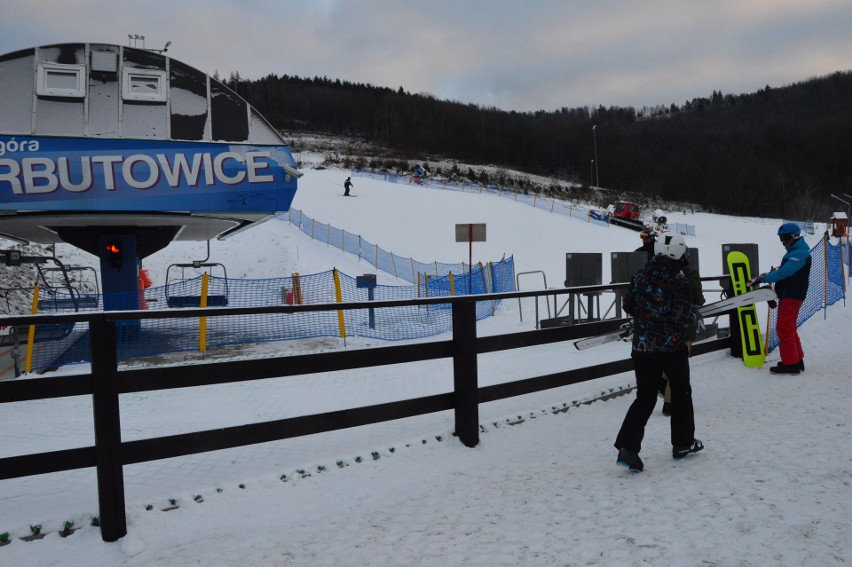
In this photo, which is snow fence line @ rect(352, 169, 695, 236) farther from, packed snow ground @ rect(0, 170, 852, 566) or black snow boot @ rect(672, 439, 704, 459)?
black snow boot @ rect(672, 439, 704, 459)

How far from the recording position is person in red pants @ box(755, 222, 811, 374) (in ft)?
21.9

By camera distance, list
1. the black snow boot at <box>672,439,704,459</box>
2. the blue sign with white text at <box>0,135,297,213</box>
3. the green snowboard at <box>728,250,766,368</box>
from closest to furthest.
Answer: the black snow boot at <box>672,439,704,459</box>, the green snowboard at <box>728,250,766,368</box>, the blue sign with white text at <box>0,135,297,213</box>

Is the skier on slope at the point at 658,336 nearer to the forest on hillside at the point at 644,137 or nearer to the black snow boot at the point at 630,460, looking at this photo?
the black snow boot at the point at 630,460

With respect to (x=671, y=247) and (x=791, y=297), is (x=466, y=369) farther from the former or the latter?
(x=791, y=297)

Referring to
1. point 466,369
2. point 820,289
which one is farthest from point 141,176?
point 820,289

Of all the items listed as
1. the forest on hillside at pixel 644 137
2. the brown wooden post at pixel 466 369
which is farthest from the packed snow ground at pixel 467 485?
the forest on hillside at pixel 644 137

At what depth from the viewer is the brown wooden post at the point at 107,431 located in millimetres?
3109

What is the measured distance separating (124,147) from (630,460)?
10257 mm

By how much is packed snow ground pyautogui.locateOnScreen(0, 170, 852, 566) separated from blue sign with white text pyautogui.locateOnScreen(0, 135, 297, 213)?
507cm

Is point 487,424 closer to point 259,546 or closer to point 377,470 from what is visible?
point 377,470

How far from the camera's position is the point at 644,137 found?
128125 millimetres

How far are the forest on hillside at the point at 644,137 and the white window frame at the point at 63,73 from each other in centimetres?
8497

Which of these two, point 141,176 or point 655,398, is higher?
point 141,176

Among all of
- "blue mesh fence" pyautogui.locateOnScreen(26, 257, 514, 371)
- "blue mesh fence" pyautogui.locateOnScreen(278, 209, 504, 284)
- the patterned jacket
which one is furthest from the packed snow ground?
"blue mesh fence" pyautogui.locateOnScreen(278, 209, 504, 284)
